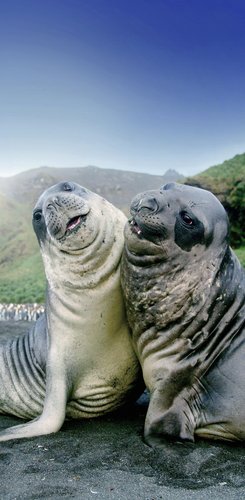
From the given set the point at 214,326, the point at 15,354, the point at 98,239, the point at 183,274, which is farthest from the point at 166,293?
the point at 15,354

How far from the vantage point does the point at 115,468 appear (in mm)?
3195

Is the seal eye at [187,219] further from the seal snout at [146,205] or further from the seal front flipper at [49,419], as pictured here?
the seal front flipper at [49,419]

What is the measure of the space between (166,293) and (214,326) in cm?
40

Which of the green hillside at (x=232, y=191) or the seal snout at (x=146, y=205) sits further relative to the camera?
the green hillside at (x=232, y=191)

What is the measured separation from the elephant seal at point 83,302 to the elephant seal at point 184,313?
330 millimetres

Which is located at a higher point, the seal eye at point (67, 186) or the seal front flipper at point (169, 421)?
the seal eye at point (67, 186)

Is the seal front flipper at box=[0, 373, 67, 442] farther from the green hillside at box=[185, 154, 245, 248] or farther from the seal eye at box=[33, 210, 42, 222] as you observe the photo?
the green hillside at box=[185, 154, 245, 248]

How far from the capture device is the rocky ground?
2.86 meters

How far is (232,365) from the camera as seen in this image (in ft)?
12.2

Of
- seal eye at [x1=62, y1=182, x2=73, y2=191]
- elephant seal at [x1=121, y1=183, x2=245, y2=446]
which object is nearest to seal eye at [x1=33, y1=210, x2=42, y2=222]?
seal eye at [x1=62, y1=182, x2=73, y2=191]

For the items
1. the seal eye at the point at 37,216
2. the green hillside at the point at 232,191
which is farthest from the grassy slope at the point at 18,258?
the seal eye at the point at 37,216

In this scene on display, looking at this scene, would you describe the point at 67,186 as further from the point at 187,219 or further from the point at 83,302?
the point at 187,219

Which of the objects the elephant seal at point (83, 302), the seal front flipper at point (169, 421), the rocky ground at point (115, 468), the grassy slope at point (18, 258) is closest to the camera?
the rocky ground at point (115, 468)

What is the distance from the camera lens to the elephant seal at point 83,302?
13.3 ft
